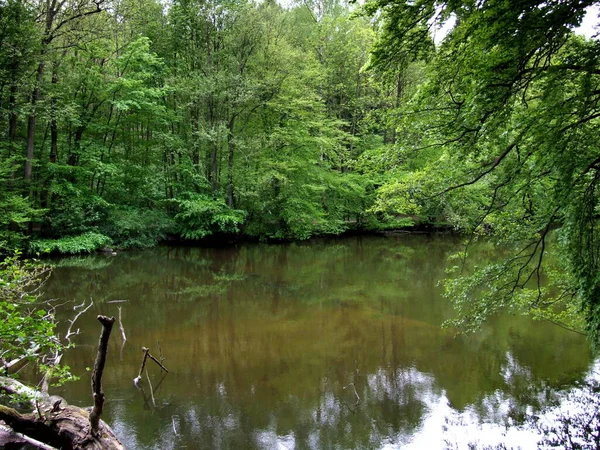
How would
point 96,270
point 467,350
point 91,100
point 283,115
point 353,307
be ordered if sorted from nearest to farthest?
point 467,350 < point 353,307 < point 96,270 < point 91,100 < point 283,115

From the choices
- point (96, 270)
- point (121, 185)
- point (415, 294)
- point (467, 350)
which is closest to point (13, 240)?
point (96, 270)

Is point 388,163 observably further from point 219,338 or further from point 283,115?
point 283,115

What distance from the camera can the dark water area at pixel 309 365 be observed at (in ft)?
17.4

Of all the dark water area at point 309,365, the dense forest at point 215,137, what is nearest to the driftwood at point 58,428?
the dark water area at point 309,365

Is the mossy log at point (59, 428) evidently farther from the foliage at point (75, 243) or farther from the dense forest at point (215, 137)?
the foliage at point (75, 243)

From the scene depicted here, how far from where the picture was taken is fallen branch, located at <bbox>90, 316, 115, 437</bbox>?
10.2 ft

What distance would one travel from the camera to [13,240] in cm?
1431

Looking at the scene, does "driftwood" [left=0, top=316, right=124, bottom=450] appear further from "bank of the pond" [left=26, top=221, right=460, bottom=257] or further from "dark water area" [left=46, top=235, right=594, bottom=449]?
"bank of the pond" [left=26, top=221, right=460, bottom=257]

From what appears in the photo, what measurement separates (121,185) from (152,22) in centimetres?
834

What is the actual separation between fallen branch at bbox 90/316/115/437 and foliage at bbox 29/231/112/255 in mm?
13704

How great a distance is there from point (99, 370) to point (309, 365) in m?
4.59

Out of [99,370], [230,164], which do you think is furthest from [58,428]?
[230,164]

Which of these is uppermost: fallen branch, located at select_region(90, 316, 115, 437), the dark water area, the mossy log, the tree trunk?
the tree trunk

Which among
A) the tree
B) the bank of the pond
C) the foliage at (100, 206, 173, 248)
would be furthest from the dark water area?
the foliage at (100, 206, 173, 248)
